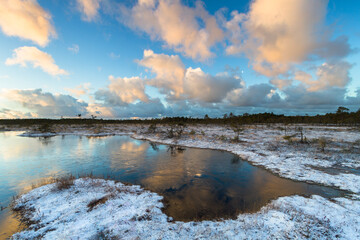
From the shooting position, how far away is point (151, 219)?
721 centimetres

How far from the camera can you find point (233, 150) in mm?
23297

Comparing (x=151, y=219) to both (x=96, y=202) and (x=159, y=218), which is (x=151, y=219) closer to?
(x=159, y=218)

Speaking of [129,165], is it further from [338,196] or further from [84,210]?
[338,196]

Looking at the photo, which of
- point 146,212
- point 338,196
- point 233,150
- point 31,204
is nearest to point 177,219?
point 146,212

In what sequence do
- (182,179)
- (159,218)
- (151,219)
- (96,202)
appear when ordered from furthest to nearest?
(182,179)
(96,202)
(159,218)
(151,219)

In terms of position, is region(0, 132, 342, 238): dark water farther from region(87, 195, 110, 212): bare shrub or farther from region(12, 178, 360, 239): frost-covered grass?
region(87, 195, 110, 212): bare shrub

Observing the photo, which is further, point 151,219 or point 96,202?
point 96,202

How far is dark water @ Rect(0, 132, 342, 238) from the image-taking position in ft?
28.9

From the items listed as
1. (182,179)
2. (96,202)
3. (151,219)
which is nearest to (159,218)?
(151,219)

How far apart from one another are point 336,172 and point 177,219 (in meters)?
14.9

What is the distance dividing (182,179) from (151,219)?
6006mm

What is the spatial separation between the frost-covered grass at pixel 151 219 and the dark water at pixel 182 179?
0.83 m

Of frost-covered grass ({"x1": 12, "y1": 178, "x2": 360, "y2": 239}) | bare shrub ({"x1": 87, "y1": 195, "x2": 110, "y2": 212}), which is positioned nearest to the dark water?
frost-covered grass ({"x1": 12, "y1": 178, "x2": 360, "y2": 239})

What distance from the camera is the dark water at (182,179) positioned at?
880 cm
